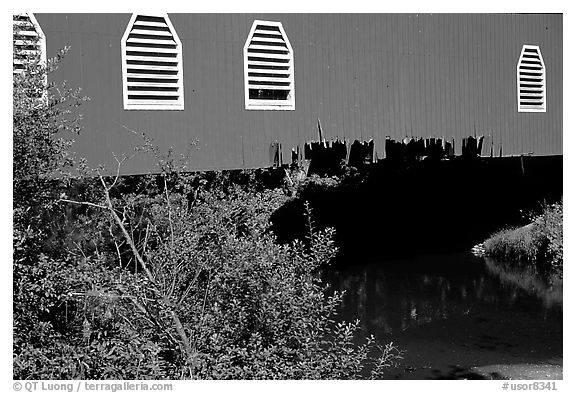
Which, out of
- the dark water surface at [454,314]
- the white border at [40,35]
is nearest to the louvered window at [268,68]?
the white border at [40,35]

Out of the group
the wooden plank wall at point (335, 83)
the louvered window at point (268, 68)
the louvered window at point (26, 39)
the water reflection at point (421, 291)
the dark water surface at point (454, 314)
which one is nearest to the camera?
the louvered window at point (26, 39)

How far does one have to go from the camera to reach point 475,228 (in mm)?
18234

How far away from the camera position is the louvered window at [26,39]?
738 cm

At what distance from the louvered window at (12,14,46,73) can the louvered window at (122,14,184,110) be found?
92 cm

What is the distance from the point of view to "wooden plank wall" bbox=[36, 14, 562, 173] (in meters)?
8.27

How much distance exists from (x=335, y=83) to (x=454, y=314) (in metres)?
3.87

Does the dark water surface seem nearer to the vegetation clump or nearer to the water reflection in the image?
the water reflection

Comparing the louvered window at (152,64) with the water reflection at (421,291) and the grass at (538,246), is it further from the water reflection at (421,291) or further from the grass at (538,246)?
the grass at (538,246)

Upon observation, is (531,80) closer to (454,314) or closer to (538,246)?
(538,246)

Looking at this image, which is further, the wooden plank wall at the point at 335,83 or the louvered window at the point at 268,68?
the louvered window at the point at 268,68

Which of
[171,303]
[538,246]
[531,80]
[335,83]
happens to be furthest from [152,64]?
[538,246]

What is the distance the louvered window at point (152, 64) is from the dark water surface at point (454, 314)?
153 inches

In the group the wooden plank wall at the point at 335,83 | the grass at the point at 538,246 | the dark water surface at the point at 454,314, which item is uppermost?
the wooden plank wall at the point at 335,83
